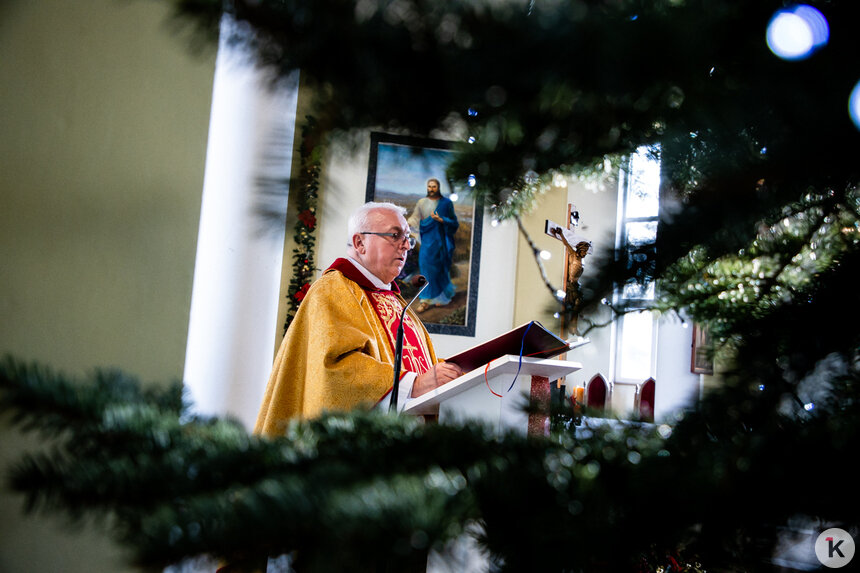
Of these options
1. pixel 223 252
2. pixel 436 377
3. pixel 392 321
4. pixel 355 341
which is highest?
pixel 223 252

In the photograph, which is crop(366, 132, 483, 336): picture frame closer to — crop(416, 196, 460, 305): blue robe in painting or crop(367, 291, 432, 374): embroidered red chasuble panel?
crop(416, 196, 460, 305): blue robe in painting

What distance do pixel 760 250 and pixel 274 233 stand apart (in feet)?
2.65

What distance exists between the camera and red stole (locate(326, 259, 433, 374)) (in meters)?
3.21

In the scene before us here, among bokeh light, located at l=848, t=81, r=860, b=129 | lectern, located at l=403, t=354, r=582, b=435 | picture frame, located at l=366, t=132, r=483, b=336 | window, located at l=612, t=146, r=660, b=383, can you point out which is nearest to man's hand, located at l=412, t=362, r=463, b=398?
lectern, located at l=403, t=354, r=582, b=435

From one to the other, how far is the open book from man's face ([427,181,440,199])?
A: 166 inches

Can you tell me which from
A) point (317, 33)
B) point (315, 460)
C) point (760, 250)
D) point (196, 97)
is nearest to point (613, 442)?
point (315, 460)

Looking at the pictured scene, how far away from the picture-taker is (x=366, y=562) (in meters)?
0.27

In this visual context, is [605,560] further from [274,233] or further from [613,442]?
[274,233]

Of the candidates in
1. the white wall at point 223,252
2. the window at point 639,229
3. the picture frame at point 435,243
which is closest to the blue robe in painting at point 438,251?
the picture frame at point 435,243

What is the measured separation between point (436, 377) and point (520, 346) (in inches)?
15.7

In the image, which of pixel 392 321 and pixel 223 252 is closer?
pixel 223 252

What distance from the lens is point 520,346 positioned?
249cm

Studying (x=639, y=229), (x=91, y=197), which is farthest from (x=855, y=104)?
(x=91, y=197)

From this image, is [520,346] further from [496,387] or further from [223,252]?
[223,252]
